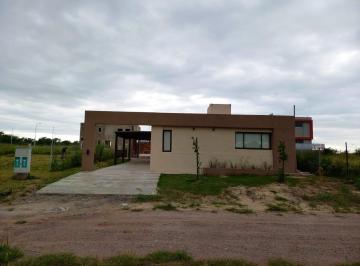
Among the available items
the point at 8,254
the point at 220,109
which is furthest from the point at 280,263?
the point at 220,109

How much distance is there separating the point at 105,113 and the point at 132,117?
169cm

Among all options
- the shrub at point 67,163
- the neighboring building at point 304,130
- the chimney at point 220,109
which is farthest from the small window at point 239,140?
the neighboring building at point 304,130

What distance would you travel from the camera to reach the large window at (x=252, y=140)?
19.2 meters

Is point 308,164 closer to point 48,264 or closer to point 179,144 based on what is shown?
point 179,144

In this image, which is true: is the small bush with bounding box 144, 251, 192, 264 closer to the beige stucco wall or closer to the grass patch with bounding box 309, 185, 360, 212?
the grass patch with bounding box 309, 185, 360, 212

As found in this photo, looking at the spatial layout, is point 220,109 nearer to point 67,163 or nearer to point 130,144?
point 67,163

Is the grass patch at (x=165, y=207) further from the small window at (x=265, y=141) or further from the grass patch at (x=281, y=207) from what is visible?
the small window at (x=265, y=141)

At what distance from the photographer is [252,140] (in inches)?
760

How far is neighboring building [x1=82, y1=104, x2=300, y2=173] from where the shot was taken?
18.6 m

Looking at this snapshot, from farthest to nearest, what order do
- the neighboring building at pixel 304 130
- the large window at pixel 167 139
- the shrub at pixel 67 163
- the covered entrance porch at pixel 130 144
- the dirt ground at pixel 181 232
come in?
the neighboring building at pixel 304 130 → the covered entrance porch at pixel 130 144 → the shrub at pixel 67 163 → the large window at pixel 167 139 → the dirt ground at pixel 181 232

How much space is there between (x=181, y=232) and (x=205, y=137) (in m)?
12.4

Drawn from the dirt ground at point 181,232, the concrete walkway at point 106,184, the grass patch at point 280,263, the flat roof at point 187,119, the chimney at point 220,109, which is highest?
the chimney at point 220,109

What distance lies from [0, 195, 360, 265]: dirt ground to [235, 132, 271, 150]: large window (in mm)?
9711

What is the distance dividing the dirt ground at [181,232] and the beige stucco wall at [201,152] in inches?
335
